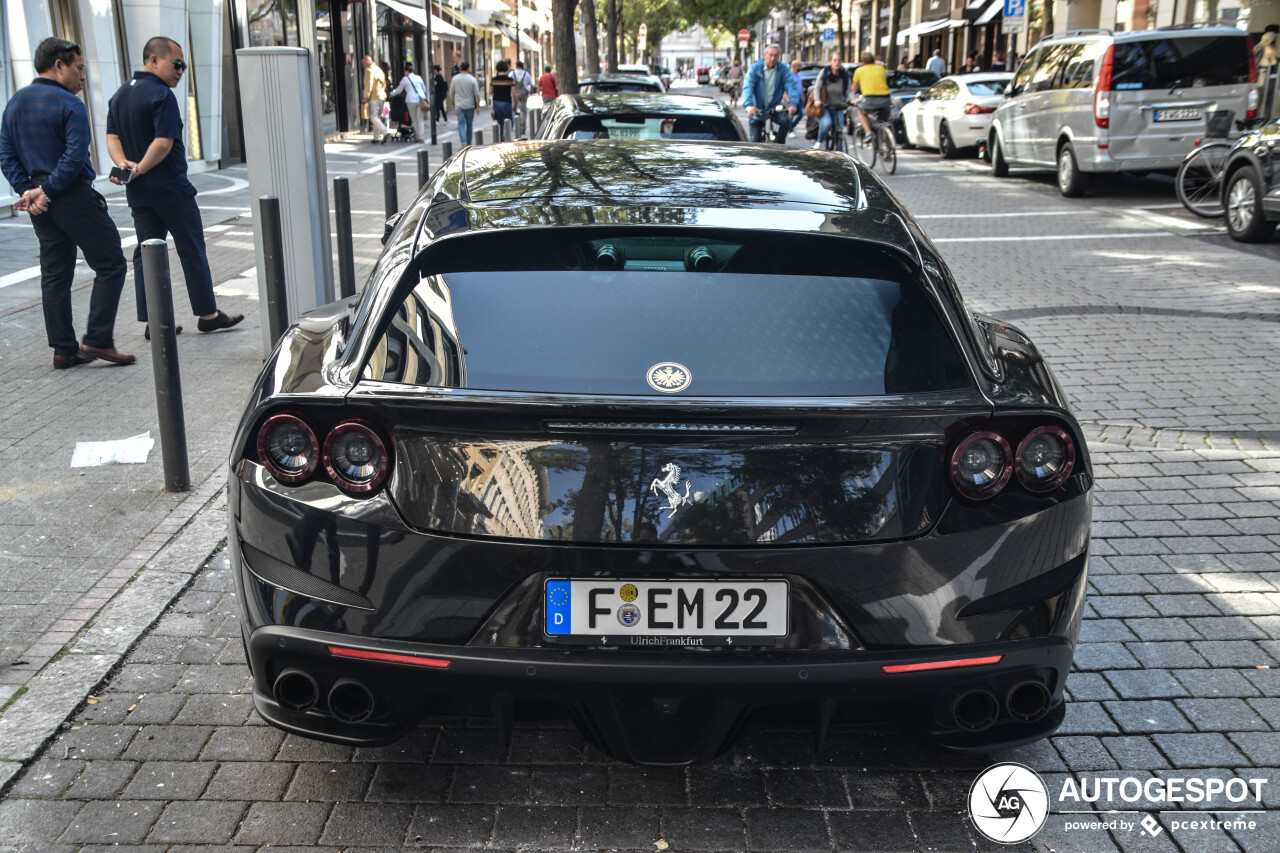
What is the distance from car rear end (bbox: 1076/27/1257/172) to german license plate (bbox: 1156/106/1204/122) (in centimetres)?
1

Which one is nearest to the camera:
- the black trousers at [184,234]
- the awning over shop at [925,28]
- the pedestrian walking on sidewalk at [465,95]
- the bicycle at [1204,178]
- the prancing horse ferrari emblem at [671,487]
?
the prancing horse ferrari emblem at [671,487]

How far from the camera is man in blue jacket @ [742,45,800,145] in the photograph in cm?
2028

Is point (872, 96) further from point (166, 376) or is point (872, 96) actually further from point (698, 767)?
point (698, 767)

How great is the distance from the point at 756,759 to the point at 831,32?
205 feet

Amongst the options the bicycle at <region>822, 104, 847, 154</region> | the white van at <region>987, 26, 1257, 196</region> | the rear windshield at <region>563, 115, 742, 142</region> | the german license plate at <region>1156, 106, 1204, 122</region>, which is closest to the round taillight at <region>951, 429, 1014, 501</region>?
the rear windshield at <region>563, 115, 742, 142</region>

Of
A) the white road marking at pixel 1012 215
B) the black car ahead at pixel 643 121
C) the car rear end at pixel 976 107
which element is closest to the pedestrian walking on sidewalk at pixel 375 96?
the car rear end at pixel 976 107

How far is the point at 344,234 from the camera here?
27.6ft

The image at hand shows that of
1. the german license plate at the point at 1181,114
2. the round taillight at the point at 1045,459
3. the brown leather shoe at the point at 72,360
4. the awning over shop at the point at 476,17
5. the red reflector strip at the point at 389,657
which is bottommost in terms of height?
the brown leather shoe at the point at 72,360

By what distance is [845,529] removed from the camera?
2635 mm

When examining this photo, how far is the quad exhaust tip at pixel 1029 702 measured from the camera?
2.81m

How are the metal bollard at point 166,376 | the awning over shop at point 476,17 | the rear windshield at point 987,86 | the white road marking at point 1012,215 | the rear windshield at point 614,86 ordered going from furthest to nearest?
the awning over shop at point 476,17, the rear windshield at point 987,86, the rear windshield at point 614,86, the white road marking at point 1012,215, the metal bollard at point 166,376

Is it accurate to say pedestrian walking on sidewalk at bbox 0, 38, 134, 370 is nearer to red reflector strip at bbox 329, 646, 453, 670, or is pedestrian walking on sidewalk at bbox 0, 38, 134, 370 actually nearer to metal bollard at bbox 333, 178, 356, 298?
metal bollard at bbox 333, 178, 356, 298

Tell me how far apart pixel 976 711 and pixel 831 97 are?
1847 cm

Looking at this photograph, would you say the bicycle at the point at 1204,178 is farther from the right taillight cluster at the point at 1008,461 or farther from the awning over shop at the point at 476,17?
the awning over shop at the point at 476,17
